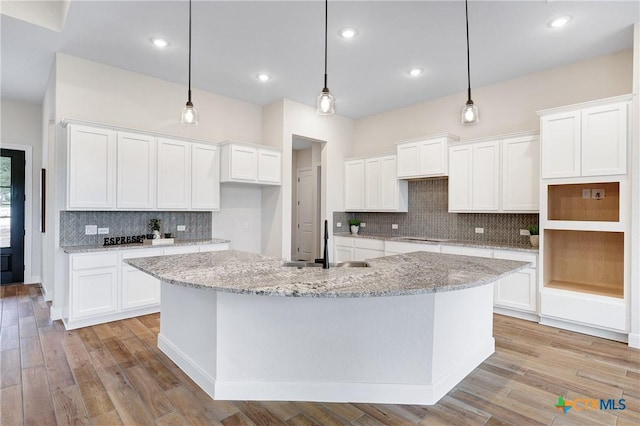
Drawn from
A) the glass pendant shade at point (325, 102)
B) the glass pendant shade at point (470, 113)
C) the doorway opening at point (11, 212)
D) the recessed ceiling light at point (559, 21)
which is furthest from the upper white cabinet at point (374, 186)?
the doorway opening at point (11, 212)

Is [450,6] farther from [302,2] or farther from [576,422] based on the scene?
[576,422]

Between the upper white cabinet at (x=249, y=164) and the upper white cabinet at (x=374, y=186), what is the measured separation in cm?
147

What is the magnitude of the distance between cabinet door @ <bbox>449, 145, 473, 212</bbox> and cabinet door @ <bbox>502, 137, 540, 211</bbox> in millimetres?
445

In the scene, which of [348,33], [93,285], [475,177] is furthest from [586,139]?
[93,285]

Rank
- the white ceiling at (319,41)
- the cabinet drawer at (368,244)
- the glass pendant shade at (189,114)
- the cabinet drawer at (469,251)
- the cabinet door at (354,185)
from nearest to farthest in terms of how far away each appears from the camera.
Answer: the glass pendant shade at (189,114), the white ceiling at (319,41), the cabinet drawer at (469,251), the cabinet drawer at (368,244), the cabinet door at (354,185)

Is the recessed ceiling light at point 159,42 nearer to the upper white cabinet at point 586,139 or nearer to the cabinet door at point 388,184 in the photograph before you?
the cabinet door at point 388,184

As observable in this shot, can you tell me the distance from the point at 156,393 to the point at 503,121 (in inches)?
194

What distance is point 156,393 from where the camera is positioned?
2.29m

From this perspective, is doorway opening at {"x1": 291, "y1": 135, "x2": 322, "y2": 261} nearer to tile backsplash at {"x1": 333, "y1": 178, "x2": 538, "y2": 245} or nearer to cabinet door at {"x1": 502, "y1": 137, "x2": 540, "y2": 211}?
tile backsplash at {"x1": 333, "y1": 178, "x2": 538, "y2": 245}

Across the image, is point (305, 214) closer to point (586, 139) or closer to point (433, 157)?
point (433, 157)

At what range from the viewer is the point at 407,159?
5.12 meters

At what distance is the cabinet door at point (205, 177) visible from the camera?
4535 mm

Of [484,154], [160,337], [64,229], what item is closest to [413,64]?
[484,154]

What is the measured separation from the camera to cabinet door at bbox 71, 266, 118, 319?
3490mm
